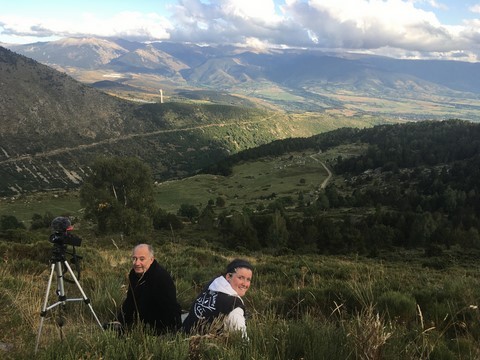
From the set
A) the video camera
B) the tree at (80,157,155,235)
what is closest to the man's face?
the video camera

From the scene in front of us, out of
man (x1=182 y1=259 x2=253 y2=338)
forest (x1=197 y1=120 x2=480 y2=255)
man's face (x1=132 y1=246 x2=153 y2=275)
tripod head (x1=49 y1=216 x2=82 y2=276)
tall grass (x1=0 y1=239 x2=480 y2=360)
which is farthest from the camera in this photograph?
forest (x1=197 y1=120 x2=480 y2=255)

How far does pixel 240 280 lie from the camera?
4949 mm

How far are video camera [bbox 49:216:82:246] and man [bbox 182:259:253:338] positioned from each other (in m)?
1.77

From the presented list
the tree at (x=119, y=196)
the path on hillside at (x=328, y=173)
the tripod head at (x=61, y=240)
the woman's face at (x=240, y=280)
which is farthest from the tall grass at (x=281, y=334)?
the path on hillside at (x=328, y=173)

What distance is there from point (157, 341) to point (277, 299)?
406cm

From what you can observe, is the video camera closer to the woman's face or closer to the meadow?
the meadow

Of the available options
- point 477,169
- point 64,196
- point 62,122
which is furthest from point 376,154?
point 62,122

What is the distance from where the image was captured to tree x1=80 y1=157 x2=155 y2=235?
4038cm

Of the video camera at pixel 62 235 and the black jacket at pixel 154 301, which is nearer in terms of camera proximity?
the video camera at pixel 62 235

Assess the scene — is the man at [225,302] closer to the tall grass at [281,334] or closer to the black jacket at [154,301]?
the tall grass at [281,334]

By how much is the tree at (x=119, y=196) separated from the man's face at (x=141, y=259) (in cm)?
3536

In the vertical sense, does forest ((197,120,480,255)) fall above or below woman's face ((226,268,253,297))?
below

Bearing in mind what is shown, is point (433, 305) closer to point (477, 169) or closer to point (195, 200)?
point (195, 200)

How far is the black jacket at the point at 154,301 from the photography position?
5527 mm
